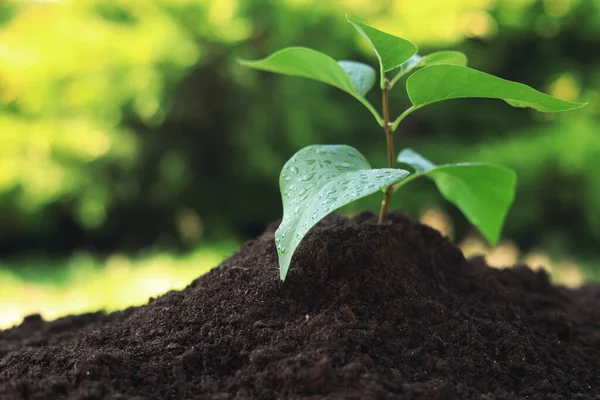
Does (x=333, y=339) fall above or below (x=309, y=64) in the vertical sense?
below

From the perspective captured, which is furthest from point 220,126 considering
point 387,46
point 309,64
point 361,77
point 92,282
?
point 387,46

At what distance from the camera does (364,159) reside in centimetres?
104

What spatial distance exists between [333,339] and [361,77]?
1.82 ft

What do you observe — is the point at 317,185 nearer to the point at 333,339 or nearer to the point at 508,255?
the point at 333,339

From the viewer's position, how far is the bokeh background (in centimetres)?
407

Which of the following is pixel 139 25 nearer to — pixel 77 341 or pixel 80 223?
pixel 80 223

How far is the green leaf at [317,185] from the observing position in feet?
2.72

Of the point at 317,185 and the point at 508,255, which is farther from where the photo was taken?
the point at 508,255

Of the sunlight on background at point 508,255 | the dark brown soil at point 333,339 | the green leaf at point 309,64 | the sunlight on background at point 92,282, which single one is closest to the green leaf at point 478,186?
the dark brown soil at point 333,339

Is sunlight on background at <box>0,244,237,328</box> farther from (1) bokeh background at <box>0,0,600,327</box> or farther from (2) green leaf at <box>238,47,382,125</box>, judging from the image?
(2) green leaf at <box>238,47,382,125</box>

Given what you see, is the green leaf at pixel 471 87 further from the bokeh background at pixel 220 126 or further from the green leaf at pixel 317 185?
the bokeh background at pixel 220 126

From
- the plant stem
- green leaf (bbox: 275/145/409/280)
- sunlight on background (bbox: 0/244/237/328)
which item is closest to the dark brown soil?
the plant stem

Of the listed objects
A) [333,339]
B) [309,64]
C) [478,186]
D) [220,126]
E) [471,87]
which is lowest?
[333,339]

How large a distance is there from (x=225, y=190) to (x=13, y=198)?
1521 millimetres
